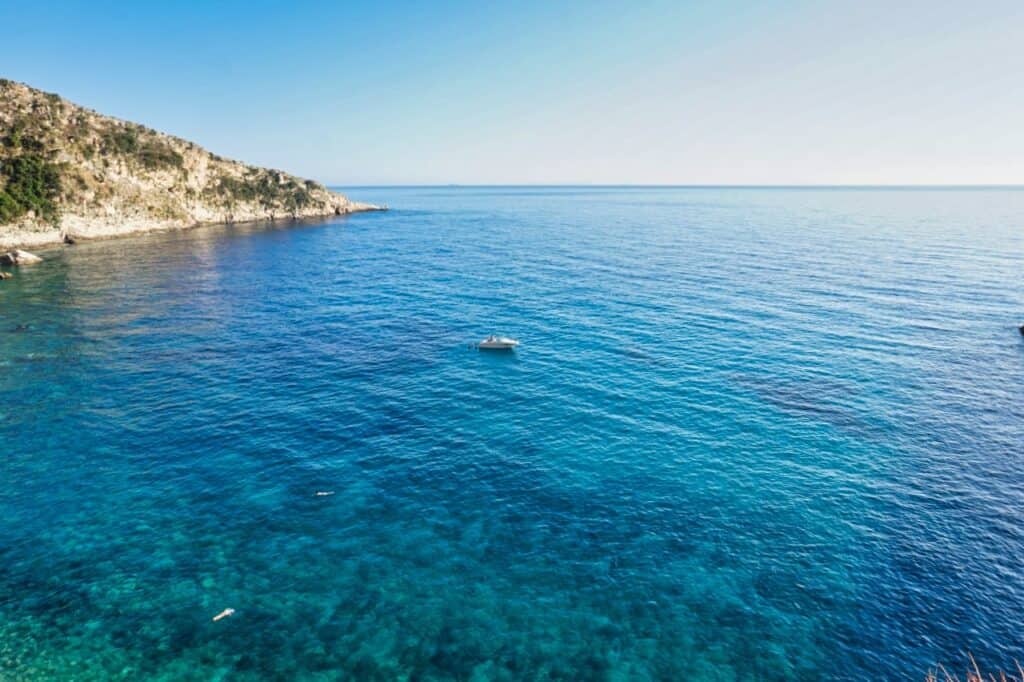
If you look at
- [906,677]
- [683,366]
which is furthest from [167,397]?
[906,677]

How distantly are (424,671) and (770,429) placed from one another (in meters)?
38.3

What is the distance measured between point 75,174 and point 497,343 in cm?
16074

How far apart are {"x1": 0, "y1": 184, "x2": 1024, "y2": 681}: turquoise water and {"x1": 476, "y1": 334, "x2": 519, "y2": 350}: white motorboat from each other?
2.81 metres

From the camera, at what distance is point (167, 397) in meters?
56.0

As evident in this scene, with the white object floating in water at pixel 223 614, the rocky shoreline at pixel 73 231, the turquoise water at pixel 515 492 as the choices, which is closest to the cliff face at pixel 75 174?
the rocky shoreline at pixel 73 231

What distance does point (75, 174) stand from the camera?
15400cm

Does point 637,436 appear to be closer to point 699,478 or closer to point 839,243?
point 699,478

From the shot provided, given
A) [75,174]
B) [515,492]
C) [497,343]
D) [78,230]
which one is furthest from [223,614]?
[75,174]

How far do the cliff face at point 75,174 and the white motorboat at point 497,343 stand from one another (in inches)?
5591

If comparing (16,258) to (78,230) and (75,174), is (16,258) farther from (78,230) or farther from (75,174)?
(75,174)

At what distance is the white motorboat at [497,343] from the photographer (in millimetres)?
70000

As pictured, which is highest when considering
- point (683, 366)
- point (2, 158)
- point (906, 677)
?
point (2, 158)

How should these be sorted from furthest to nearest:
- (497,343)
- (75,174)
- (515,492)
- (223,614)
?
(75,174), (497,343), (515,492), (223,614)

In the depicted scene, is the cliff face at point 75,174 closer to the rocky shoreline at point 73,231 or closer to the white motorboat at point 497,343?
the rocky shoreline at point 73,231
